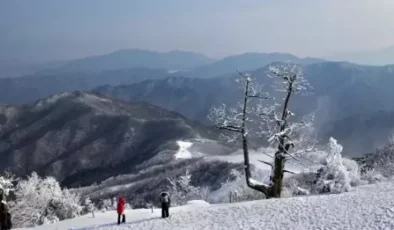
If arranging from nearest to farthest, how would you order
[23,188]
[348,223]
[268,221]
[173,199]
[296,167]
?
1. [348,223]
2. [268,221]
3. [23,188]
4. [173,199]
5. [296,167]

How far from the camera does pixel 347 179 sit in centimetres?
3259

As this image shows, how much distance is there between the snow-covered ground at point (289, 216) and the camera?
23.1 metres

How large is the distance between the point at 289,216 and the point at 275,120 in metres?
9.24

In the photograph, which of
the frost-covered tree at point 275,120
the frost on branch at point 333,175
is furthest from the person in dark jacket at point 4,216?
the frost on branch at point 333,175

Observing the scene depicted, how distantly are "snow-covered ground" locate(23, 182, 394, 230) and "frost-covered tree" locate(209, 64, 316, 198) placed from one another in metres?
4.27

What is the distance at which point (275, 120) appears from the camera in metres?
32.4

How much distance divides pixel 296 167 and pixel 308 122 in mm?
87925

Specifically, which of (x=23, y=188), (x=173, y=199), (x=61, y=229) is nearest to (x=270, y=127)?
(x=61, y=229)

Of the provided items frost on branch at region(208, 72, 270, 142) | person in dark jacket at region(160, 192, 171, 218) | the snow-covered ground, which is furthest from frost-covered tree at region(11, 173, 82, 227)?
frost on branch at region(208, 72, 270, 142)

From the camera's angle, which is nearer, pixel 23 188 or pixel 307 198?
pixel 307 198

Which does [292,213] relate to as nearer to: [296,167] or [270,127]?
[270,127]

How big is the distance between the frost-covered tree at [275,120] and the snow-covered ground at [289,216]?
14.0ft

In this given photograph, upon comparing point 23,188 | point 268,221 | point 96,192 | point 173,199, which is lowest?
point 96,192

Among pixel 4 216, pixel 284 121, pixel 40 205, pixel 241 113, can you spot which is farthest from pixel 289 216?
pixel 40 205
